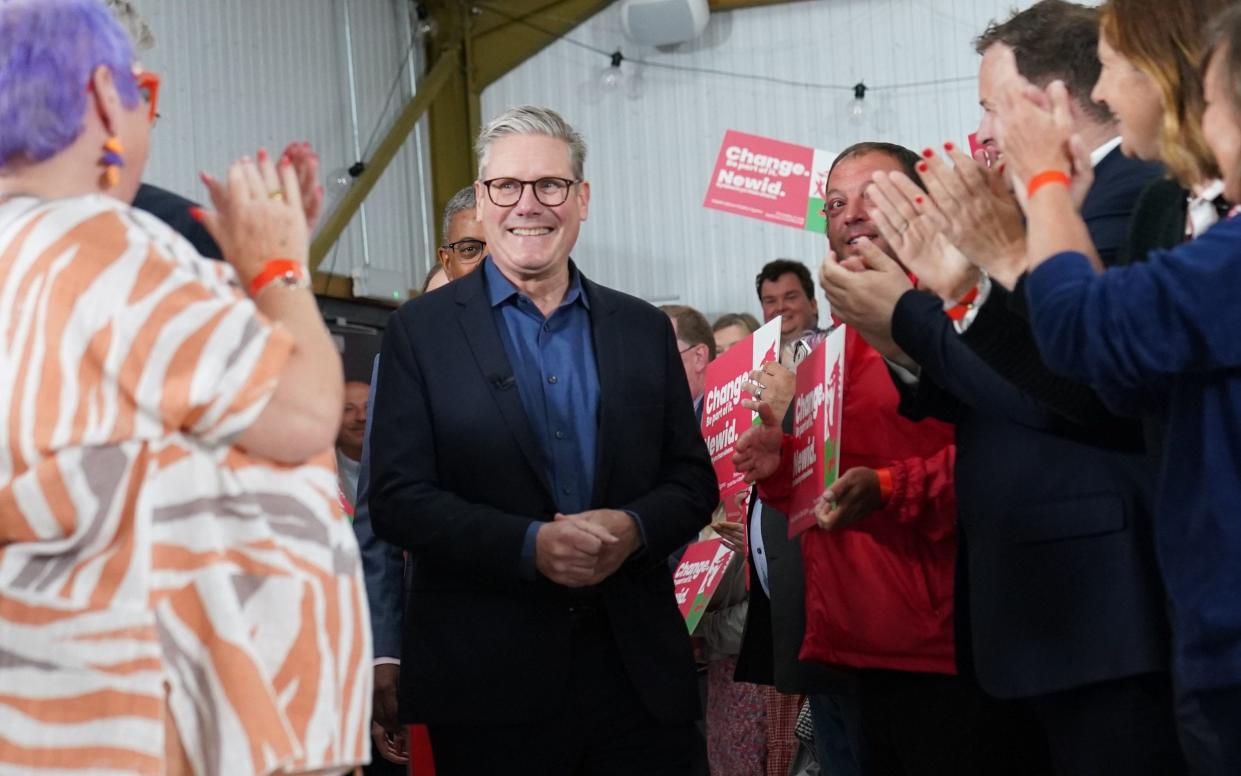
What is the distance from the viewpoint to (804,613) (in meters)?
3.25

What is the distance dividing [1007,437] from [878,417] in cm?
68

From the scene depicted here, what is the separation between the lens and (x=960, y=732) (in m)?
2.64

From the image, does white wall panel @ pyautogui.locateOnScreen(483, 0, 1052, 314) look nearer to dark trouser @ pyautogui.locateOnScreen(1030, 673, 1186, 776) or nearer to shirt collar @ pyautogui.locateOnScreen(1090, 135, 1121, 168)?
shirt collar @ pyautogui.locateOnScreen(1090, 135, 1121, 168)

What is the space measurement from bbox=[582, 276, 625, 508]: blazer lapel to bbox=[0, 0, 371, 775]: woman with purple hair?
3.57 ft

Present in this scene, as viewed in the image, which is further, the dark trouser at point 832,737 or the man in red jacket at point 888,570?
the dark trouser at point 832,737

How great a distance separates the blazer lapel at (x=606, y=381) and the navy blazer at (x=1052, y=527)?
0.59 meters

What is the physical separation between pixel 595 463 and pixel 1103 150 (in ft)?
3.40

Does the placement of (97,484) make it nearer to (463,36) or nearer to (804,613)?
(804,613)

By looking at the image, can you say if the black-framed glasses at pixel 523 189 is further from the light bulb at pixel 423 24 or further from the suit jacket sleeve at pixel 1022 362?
the light bulb at pixel 423 24

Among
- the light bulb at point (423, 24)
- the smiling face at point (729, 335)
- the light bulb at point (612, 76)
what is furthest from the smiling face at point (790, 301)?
the light bulb at point (423, 24)

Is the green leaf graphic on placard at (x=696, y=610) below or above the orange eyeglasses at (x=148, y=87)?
below

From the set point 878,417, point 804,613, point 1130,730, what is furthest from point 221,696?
point 804,613

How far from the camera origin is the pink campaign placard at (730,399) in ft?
10.7

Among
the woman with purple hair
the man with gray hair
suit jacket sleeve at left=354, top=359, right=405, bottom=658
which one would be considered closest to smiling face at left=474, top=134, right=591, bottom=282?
the man with gray hair
